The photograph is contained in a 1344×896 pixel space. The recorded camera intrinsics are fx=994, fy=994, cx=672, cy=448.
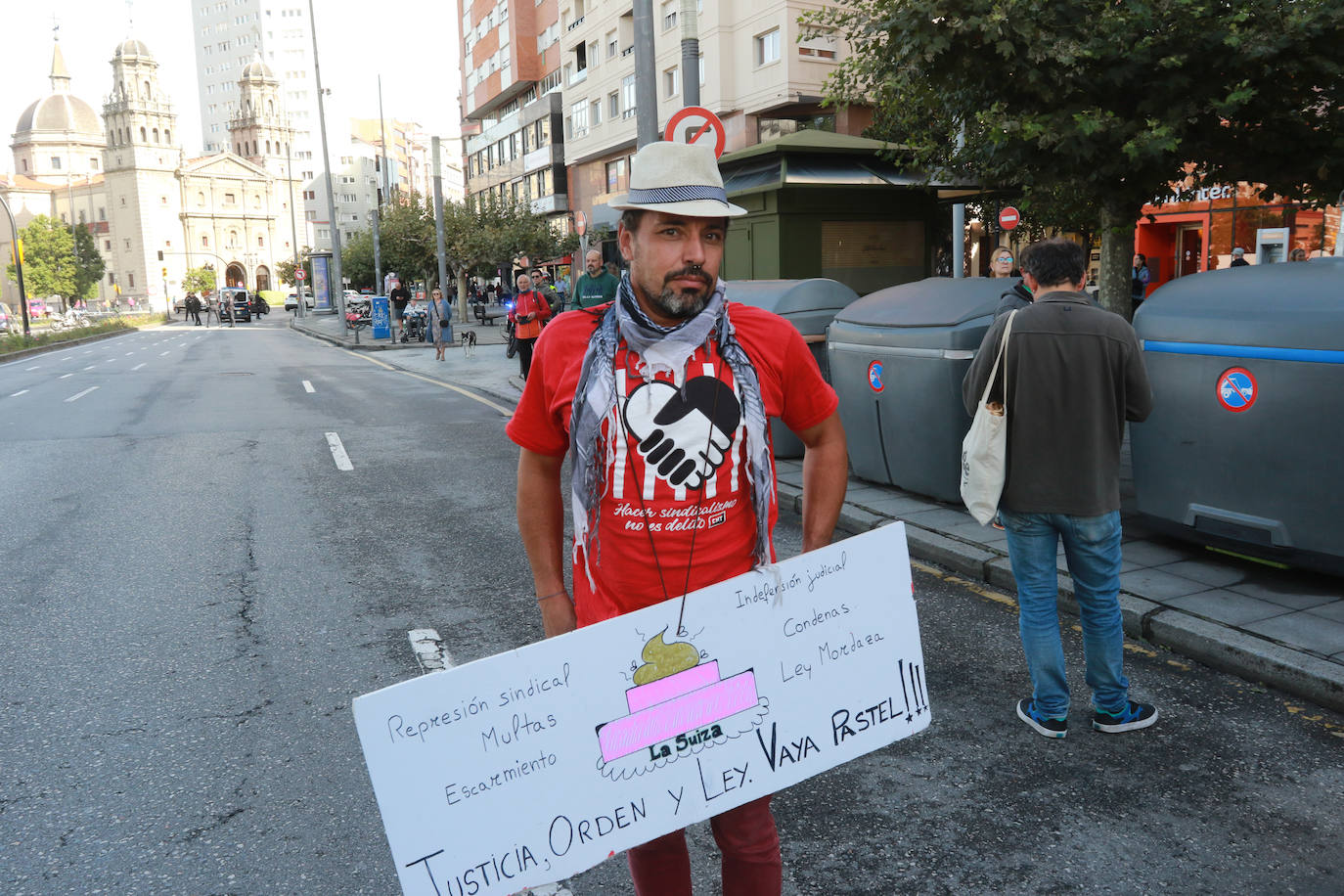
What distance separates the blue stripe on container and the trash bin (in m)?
1.38

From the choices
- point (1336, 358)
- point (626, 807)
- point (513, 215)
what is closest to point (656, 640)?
point (626, 807)

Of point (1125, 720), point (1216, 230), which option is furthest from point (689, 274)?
point (1216, 230)

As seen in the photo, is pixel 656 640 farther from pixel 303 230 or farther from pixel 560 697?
pixel 303 230

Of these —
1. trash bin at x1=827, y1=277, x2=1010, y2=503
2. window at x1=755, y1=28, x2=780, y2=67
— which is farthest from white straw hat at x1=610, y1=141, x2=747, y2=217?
window at x1=755, y1=28, x2=780, y2=67

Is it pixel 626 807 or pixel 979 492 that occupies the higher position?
pixel 979 492

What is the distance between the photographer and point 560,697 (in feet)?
6.59

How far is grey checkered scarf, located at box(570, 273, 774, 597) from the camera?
2168mm

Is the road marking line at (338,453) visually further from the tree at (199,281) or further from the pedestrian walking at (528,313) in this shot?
the tree at (199,281)

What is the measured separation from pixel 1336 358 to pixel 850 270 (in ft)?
38.3

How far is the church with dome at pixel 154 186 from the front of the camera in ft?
387

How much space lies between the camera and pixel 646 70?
1052cm

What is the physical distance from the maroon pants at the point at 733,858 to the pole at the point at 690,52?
31.8 ft

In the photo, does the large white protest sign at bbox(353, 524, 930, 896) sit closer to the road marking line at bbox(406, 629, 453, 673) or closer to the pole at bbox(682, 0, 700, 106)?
the road marking line at bbox(406, 629, 453, 673)

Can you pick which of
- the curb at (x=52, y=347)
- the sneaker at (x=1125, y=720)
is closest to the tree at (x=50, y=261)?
the curb at (x=52, y=347)
